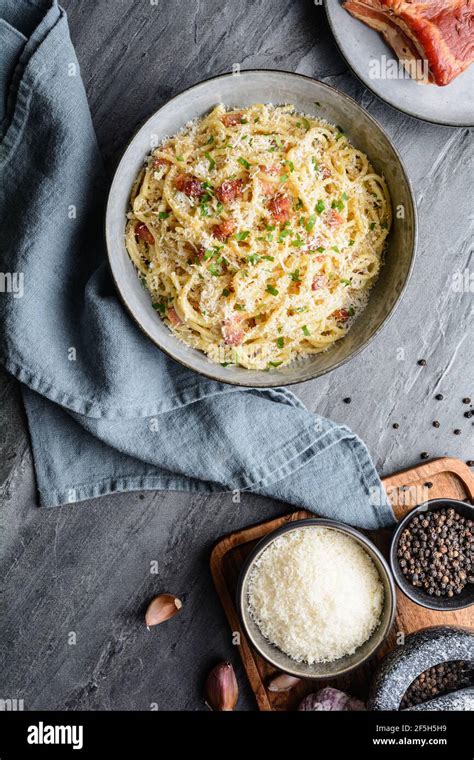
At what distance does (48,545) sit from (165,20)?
2710 mm

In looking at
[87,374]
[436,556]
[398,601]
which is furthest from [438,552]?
[87,374]

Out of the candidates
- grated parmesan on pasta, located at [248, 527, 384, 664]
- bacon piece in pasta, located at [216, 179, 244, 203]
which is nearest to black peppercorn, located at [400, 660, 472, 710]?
grated parmesan on pasta, located at [248, 527, 384, 664]

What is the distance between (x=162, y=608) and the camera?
11.2ft

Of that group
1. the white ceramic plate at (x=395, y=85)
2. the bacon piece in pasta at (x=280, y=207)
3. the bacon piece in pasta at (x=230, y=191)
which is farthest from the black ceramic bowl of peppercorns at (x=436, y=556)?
the white ceramic plate at (x=395, y=85)

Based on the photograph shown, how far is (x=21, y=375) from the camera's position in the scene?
3180 mm

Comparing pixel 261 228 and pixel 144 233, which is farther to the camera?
pixel 144 233

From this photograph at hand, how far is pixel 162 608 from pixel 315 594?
2.68ft

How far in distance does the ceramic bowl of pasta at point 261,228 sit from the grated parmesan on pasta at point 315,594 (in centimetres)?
86

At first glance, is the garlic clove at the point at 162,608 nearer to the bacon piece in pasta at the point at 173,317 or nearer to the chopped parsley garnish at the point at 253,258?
the bacon piece in pasta at the point at 173,317

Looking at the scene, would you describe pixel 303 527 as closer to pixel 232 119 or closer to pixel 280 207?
pixel 280 207

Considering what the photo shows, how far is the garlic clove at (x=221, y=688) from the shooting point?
3365 mm

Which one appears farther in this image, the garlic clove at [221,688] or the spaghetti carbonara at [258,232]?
the garlic clove at [221,688]

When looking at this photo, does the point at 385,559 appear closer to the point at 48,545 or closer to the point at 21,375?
the point at 48,545

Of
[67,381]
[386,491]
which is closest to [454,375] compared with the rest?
[386,491]
